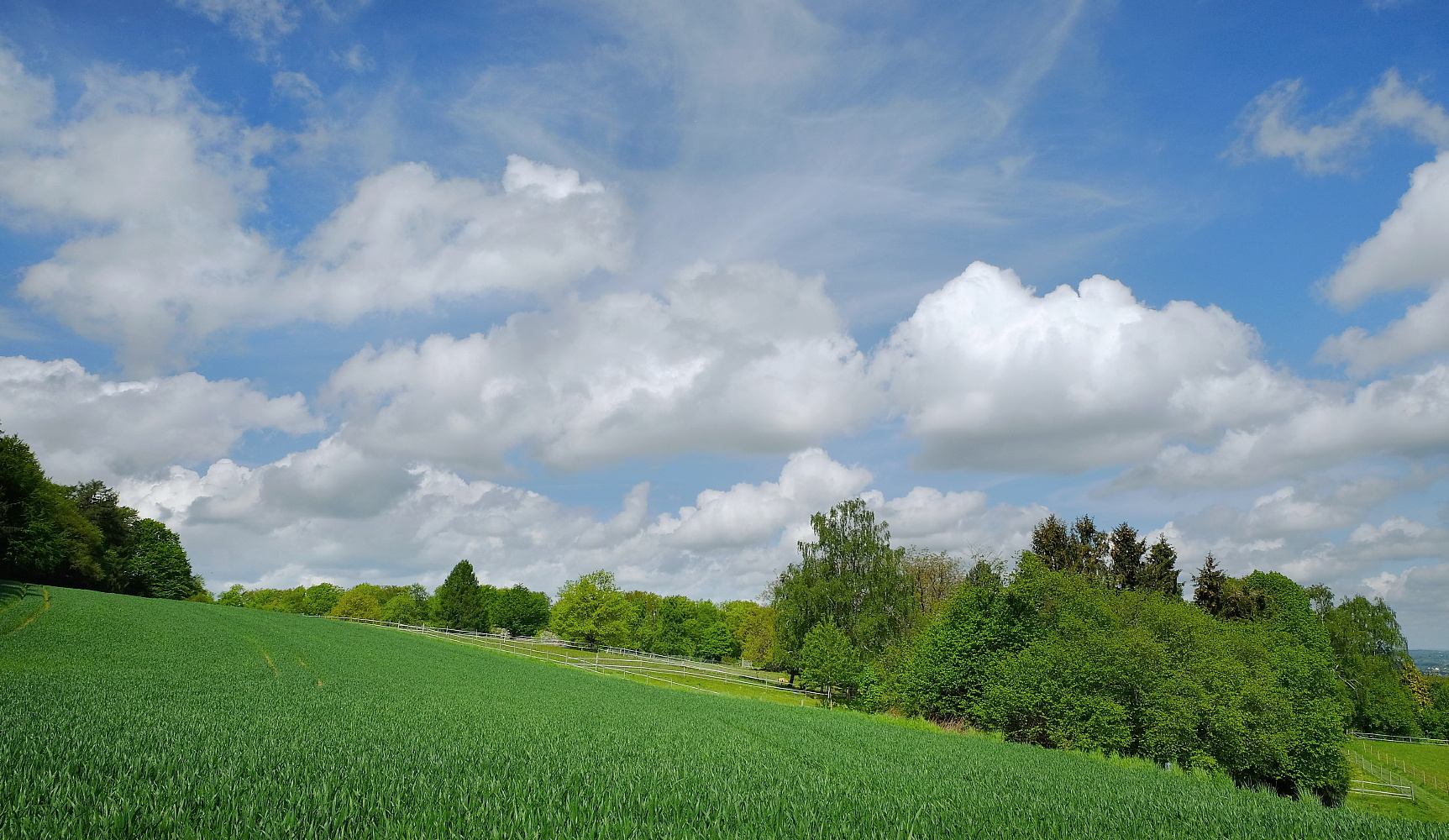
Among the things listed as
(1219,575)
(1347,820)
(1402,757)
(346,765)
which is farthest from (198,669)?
(1402,757)

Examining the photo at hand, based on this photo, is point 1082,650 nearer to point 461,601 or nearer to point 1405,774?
point 1405,774

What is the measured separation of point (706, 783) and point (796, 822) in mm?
2378

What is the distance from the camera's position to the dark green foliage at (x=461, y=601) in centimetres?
10594

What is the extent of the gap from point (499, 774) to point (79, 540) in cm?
9788

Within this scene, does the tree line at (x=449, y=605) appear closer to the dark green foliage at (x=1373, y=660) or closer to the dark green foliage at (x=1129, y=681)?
the dark green foliage at (x=1129, y=681)

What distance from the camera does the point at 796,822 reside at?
8672mm

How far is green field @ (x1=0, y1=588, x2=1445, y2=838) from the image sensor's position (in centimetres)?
745

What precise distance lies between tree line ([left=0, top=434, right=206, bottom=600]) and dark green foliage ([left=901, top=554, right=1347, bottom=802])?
73.1 metres

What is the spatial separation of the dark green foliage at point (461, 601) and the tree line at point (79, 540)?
3847cm

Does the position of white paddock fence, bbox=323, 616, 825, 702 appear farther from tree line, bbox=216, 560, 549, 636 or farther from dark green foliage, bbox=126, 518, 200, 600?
dark green foliage, bbox=126, 518, 200, 600

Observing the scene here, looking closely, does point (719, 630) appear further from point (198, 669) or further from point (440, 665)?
point (198, 669)

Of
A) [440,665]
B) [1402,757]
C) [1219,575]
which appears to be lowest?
[1402,757]

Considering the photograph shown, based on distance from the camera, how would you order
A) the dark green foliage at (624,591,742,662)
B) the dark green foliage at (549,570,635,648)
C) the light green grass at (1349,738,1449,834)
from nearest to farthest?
the light green grass at (1349,738,1449,834) < the dark green foliage at (549,570,635,648) < the dark green foliage at (624,591,742,662)

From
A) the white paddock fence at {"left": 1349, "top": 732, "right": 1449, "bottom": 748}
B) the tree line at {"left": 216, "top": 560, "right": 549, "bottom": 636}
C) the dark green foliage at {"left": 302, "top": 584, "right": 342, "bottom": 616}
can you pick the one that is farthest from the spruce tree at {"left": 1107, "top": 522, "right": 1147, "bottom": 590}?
the dark green foliage at {"left": 302, "top": 584, "right": 342, "bottom": 616}
